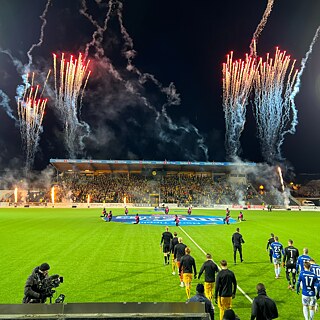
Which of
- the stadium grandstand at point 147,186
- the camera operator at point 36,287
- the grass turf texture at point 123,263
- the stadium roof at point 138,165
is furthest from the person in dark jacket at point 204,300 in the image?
the stadium roof at point 138,165

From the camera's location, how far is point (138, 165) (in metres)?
87.4

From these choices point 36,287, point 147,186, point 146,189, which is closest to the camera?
point 36,287

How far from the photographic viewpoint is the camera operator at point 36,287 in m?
8.05

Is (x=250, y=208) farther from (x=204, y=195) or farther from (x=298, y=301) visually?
(x=298, y=301)

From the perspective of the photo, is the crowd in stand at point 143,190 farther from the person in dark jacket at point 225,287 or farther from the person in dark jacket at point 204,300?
the person in dark jacket at point 204,300

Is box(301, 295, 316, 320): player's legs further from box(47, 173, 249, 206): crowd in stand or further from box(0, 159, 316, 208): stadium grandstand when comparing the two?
box(47, 173, 249, 206): crowd in stand

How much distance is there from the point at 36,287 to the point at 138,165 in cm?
7927

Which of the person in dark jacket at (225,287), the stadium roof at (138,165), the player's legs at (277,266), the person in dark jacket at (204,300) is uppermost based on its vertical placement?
the stadium roof at (138,165)

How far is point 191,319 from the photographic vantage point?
373cm

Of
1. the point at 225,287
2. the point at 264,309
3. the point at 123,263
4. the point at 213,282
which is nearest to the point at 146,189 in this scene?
the point at 123,263

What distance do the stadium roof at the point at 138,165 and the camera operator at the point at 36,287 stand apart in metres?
76.6

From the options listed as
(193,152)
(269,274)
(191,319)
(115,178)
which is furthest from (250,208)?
(191,319)

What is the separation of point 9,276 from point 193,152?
364ft

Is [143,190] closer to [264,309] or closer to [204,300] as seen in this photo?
[264,309]
